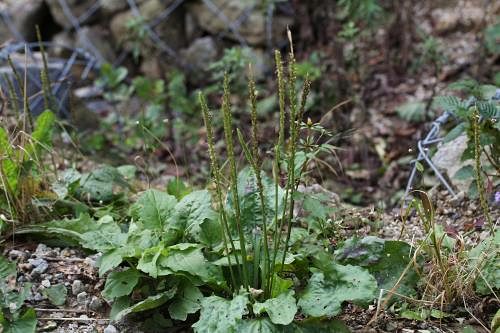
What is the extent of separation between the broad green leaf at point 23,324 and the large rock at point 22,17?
4.36 meters

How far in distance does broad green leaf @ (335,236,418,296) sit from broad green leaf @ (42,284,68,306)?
0.89m

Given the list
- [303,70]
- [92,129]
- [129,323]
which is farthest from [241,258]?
[92,129]

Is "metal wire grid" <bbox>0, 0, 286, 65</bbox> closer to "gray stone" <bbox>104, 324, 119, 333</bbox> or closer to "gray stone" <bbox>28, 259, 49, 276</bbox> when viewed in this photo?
"gray stone" <bbox>28, 259, 49, 276</bbox>

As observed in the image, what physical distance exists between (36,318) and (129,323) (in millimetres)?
292

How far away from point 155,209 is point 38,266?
468mm

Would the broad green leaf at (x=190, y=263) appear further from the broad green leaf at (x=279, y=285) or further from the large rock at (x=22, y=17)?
the large rock at (x=22, y=17)

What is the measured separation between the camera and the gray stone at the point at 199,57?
5.19m

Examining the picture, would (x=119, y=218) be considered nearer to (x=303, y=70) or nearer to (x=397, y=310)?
(x=397, y=310)

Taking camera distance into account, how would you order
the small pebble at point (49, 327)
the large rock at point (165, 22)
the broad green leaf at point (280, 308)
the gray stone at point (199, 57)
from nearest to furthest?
the broad green leaf at point (280, 308) → the small pebble at point (49, 327) → the gray stone at point (199, 57) → the large rock at point (165, 22)

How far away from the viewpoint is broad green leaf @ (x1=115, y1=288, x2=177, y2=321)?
1909 millimetres

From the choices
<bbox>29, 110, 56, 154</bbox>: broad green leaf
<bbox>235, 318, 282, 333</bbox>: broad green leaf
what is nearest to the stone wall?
<bbox>29, 110, 56, 154</bbox>: broad green leaf

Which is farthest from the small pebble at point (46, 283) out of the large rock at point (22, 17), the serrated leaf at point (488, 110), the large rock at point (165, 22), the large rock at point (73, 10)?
the large rock at point (22, 17)

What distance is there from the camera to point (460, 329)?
1.93 m

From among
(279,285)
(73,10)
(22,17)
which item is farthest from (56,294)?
(22,17)
